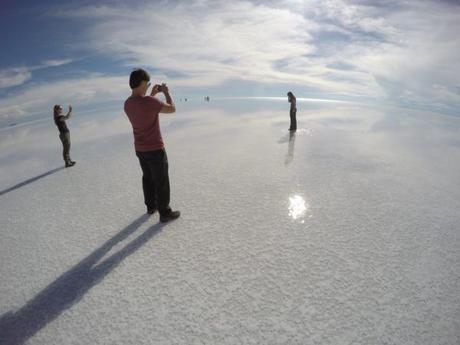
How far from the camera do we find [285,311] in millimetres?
2459

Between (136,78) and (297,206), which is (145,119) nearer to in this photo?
(136,78)

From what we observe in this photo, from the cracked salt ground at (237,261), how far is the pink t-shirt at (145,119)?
1.32 meters

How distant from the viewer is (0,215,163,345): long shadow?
238 centimetres

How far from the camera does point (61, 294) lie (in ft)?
9.05

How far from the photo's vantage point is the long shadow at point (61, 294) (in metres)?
2.38

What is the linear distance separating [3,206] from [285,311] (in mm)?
6022

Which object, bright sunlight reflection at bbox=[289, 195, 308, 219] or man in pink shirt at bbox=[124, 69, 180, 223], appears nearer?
man in pink shirt at bbox=[124, 69, 180, 223]

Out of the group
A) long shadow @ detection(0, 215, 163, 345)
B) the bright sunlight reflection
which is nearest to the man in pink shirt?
long shadow @ detection(0, 215, 163, 345)

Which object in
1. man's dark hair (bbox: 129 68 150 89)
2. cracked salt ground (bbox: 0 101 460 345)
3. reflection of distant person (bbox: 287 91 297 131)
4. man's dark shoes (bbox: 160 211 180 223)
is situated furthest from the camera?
reflection of distant person (bbox: 287 91 297 131)

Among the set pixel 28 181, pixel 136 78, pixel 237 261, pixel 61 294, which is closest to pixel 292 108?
pixel 136 78

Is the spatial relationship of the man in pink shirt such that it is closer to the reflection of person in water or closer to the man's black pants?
the man's black pants

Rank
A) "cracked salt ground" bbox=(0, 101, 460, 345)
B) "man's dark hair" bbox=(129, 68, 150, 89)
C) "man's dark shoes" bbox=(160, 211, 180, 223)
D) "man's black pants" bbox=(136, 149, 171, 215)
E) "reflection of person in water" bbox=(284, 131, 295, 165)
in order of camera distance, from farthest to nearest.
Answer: "reflection of person in water" bbox=(284, 131, 295, 165) → "man's dark shoes" bbox=(160, 211, 180, 223) → "man's black pants" bbox=(136, 149, 171, 215) → "man's dark hair" bbox=(129, 68, 150, 89) → "cracked salt ground" bbox=(0, 101, 460, 345)

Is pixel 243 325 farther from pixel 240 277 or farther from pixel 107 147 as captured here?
pixel 107 147

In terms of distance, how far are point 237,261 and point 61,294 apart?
1.97m
